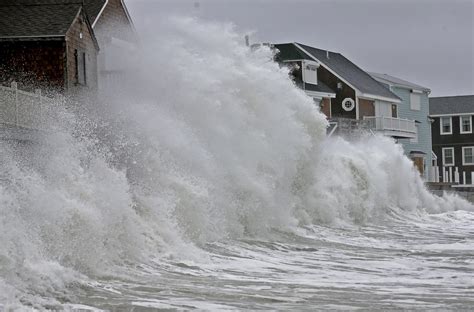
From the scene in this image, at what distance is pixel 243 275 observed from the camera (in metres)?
14.4

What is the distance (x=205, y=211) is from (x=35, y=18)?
33.9 feet

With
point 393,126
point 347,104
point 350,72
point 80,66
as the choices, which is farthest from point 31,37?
point 350,72

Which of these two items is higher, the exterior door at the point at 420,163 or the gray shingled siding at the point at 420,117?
the gray shingled siding at the point at 420,117

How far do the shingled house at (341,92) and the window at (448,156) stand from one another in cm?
1303

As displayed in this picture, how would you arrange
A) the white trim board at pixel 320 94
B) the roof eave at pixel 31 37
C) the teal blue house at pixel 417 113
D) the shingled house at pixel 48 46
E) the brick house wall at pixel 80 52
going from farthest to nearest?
the teal blue house at pixel 417 113, the white trim board at pixel 320 94, the brick house wall at pixel 80 52, the shingled house at pixel 48 46, the roof eave at pixel 31 37

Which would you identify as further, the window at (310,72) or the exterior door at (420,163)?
the exterior door at (420,163)

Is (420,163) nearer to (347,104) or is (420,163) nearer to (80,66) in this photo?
(347,104)

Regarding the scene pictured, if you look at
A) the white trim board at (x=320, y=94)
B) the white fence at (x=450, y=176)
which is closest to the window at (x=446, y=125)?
the white fence at (x=450, y=176)

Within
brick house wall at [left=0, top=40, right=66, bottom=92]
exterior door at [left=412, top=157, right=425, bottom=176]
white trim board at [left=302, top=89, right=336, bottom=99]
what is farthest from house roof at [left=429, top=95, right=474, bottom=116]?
brick house wall at [left=0, top=40, right=66, bottom=92]

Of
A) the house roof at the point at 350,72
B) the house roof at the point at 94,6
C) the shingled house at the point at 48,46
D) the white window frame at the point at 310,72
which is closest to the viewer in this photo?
the shingled house at the point at 48,46

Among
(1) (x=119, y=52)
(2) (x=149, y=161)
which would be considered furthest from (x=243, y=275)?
(1) (x=119, y=52)

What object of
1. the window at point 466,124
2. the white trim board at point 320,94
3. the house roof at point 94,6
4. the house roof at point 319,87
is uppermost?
the house roof at point 94,6

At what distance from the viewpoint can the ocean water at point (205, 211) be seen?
39.2 feet

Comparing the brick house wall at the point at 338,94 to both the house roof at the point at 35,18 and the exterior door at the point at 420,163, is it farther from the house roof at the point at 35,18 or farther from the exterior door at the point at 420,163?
the house roof at the point at 35,18
